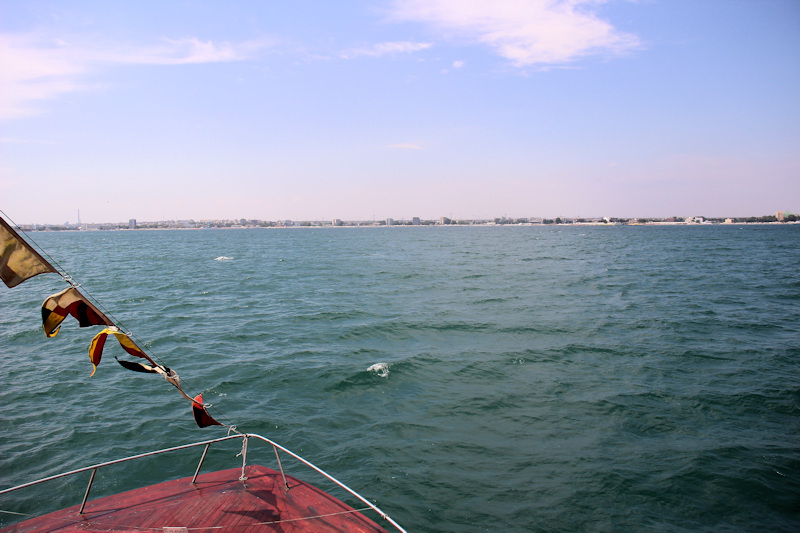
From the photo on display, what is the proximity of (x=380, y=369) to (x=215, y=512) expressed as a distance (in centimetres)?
1309

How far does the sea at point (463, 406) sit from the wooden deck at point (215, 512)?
3.31 meters

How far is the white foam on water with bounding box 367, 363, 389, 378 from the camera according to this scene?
805 inches

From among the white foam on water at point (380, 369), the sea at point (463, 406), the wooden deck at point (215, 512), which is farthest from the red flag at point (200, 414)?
the white foam on water at point (380, 369)

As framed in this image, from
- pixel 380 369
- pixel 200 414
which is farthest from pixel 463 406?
pixel 200 414

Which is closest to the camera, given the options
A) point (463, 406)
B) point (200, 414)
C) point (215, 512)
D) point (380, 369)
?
point (215, 512)

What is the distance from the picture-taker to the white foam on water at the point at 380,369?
805 inches

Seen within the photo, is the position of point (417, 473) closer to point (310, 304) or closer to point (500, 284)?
point (310, 304)

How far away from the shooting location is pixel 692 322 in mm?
29891

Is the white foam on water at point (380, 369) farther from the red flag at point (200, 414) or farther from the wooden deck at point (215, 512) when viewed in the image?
the red flag at point (200, 414)

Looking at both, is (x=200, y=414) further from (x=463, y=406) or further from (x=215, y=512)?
(x=463, y=406)

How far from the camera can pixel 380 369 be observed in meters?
21.0

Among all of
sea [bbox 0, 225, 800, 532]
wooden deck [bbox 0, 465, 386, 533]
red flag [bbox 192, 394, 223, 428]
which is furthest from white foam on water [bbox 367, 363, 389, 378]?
red flag [bbox 192, 394, 223, 428]

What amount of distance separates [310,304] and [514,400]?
23736 mm

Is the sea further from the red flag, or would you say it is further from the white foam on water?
the red flag
